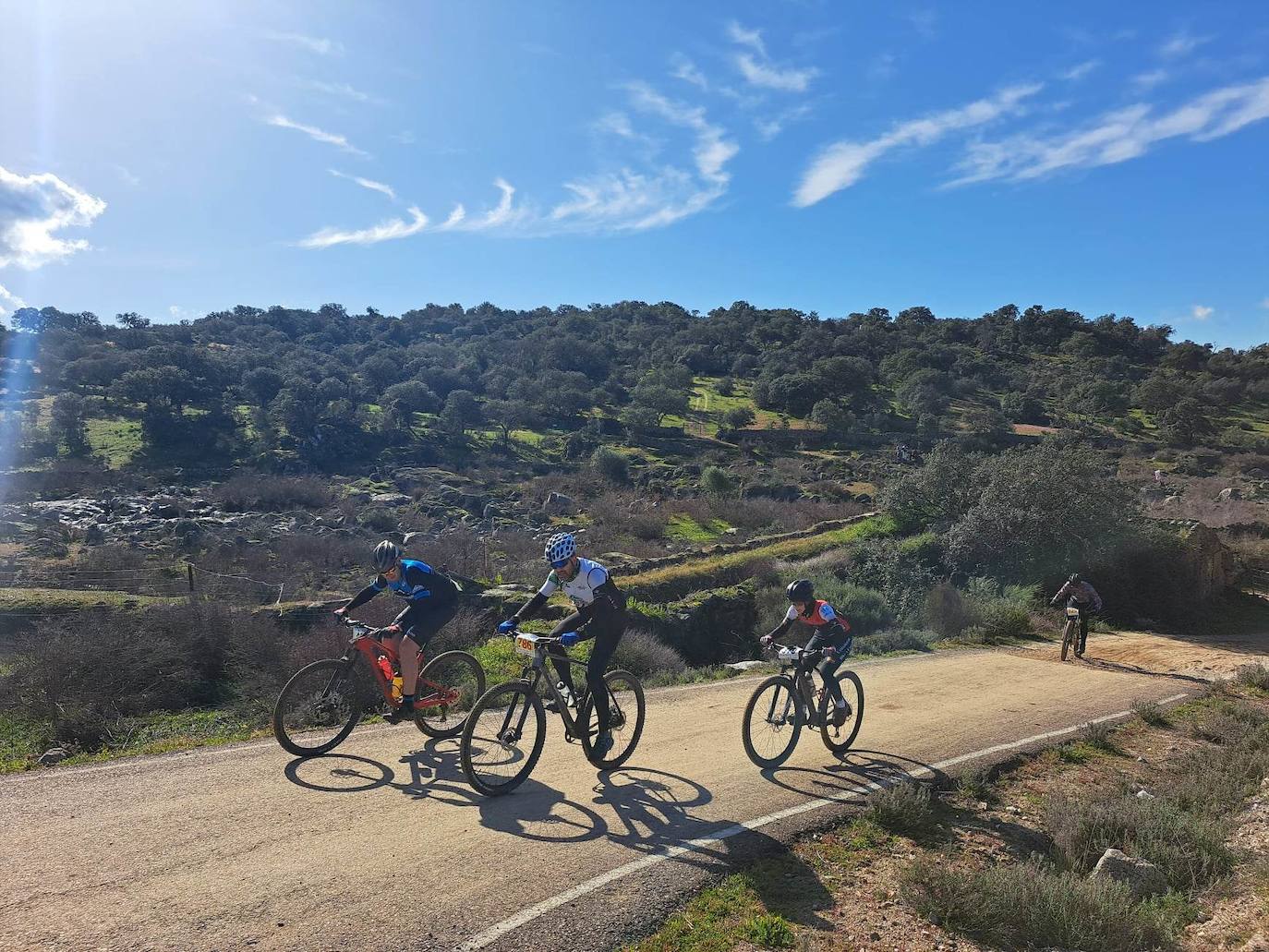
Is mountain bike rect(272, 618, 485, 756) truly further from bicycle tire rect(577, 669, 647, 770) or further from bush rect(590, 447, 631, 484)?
bush rect(590, 447, 631, 484)

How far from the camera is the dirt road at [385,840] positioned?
13.7 ft

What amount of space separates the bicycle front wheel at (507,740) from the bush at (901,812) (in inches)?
113

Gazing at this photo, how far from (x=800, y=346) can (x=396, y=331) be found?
64.4m

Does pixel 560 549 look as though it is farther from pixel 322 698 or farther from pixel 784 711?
pixel 784 711

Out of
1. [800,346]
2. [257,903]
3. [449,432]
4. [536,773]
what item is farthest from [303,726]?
[800,346]

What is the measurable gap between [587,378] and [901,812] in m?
78.3

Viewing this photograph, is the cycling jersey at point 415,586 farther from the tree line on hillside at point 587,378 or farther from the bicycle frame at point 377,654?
the tree line on hillside at point 587,378

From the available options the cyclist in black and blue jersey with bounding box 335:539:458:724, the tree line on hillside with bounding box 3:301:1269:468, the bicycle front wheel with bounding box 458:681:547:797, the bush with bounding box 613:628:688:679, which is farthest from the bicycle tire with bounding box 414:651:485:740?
the tree line on hillside with bounding box 3:301:1269:468

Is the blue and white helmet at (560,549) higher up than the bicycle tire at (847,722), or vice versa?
the blue and white helmet at (560,549)

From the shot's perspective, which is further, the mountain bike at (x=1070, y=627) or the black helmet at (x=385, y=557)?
the mountain bike at (x=1070, y=627)

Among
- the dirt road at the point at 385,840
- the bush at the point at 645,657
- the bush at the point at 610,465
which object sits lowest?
the bush at the point at 645,657

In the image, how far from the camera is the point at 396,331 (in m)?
119

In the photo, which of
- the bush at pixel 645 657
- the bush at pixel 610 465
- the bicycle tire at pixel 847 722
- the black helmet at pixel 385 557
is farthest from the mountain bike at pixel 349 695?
the bush at pixel 610 465

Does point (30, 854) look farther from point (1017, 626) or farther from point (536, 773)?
point (1017, 626)
